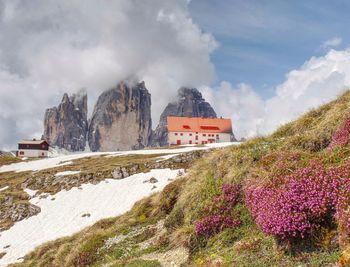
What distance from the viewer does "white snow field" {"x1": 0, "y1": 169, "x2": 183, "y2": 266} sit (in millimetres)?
35844

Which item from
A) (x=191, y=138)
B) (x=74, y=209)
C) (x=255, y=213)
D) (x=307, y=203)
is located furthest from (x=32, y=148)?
(x=307, y=203)

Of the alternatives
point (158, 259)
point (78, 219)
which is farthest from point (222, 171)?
point (78, 219)

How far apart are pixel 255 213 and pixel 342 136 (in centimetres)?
495

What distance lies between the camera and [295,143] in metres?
16.9

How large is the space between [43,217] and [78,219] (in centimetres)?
598

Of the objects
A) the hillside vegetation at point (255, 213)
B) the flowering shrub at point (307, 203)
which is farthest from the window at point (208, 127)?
the flowering shrub at point (307, 203)

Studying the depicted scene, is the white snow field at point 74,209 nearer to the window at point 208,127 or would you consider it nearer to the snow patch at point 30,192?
the snow patch at point 30,192

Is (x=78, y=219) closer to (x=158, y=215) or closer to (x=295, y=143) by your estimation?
(x=158, y=215)

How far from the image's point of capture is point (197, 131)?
493 feet

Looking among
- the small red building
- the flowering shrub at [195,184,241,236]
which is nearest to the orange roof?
the small red building

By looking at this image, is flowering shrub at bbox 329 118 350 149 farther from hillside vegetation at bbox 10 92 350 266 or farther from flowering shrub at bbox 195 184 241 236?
flowering shrub at bbox 195 184 241 236

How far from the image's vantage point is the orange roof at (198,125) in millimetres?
149625

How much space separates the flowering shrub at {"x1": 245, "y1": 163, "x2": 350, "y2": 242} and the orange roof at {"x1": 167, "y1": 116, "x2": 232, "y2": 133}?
5364 inches

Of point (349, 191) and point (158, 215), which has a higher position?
point (349, 191)
